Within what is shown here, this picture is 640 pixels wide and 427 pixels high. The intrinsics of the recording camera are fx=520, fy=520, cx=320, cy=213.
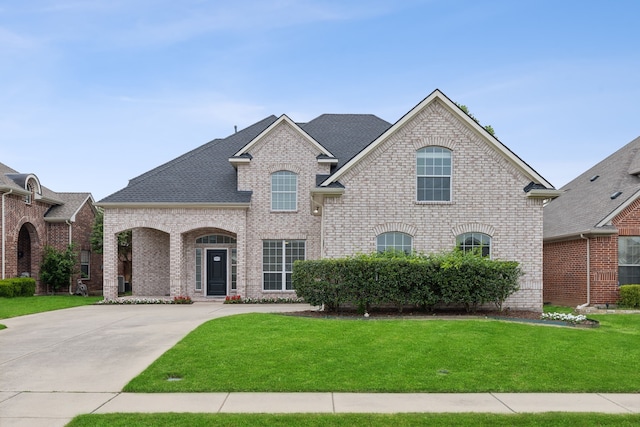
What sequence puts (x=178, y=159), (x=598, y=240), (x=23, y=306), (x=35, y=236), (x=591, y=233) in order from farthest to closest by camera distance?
(x=35, y=236) → (x=178, y=159) → (x=23, y=306) → (x=598, y=240) → (x=591, y=233)

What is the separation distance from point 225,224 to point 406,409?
53.6 ft

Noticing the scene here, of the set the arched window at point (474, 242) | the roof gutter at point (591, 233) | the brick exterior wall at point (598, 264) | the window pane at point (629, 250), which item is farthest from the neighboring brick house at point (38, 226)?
the window pane at point (629, 250)

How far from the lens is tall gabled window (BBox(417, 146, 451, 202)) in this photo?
1733cm

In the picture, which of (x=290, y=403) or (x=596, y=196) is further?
(x=596, y=196)

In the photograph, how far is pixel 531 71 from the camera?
18.9m

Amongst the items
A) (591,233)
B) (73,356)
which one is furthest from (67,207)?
(591,233)

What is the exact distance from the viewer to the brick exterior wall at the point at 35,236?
2569 cm

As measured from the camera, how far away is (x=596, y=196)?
21.8 m

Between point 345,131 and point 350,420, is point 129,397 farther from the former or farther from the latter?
point 345,131

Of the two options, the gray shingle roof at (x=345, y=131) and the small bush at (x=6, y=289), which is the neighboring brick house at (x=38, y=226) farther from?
the gray shingle roof at (x=345, y=131)

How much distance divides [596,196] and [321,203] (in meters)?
12.3

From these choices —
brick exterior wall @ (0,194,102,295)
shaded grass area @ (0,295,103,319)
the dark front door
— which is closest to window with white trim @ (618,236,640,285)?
the dark front door

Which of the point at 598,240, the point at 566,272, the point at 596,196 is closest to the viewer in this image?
the point at 598,240

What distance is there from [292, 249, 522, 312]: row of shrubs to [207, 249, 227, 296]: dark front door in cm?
904
